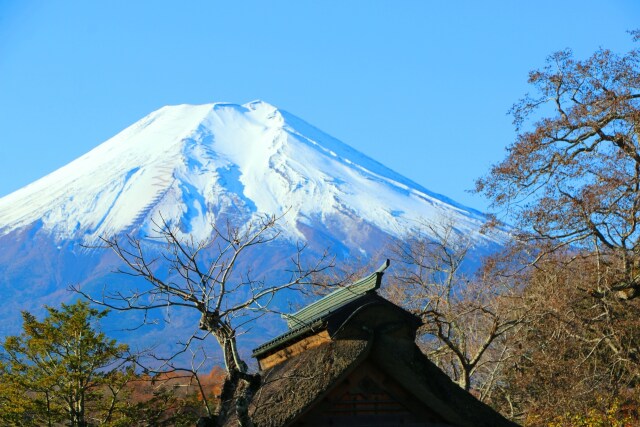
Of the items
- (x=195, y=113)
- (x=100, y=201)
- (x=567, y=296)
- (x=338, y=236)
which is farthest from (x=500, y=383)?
(x=195, y=113)

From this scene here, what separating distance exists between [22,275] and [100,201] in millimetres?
18844

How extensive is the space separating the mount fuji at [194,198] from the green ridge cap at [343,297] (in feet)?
355

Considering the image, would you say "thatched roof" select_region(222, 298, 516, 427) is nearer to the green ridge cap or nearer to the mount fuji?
the green ridge cap

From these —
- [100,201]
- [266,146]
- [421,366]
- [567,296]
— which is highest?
[266,146]

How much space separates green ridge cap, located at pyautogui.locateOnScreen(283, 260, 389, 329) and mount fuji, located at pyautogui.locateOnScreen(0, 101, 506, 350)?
355 ft

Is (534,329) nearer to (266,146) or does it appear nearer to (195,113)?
(266,146)

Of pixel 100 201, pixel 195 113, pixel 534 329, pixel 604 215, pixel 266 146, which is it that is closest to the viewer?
pixel 604 215

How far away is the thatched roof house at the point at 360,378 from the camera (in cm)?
998

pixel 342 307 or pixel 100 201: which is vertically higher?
pixel 100 201

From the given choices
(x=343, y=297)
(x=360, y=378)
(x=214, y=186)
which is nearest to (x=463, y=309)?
(x=343, y=297)

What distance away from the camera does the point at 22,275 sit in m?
135

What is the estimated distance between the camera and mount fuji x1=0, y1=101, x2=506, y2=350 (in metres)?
135

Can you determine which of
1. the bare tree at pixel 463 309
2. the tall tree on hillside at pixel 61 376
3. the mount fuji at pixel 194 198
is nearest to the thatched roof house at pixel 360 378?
the tall tree on hillside at pixel 61 376

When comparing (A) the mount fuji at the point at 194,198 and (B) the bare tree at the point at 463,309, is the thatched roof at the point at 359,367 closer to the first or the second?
(B) the bare tree at the point at 463,309
